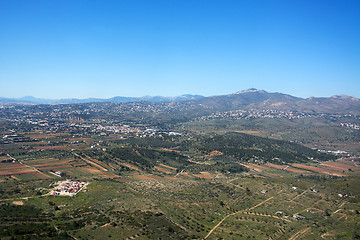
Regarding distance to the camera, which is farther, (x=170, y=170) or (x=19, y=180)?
(x=170, y=170)

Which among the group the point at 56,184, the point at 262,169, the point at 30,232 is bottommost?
the point at 262,169

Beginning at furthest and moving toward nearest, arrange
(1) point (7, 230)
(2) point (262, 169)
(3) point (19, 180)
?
(2) point (262, 169)
(3) point (19, 180)
(1) point (7, 230)

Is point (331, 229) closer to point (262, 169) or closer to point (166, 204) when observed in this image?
point (166, 204)

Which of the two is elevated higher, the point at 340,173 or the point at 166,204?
the point at 166,204

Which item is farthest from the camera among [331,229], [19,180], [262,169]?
[262,169]

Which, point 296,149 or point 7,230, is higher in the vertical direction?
point 7,230

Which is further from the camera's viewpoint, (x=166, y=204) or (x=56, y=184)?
(x=56, y=184)

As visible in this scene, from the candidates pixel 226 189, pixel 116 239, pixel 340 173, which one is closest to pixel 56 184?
pixel 116 239

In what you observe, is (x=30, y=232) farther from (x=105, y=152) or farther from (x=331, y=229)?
(x=105, y=152)

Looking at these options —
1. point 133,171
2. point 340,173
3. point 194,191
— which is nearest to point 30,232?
point 194,191
